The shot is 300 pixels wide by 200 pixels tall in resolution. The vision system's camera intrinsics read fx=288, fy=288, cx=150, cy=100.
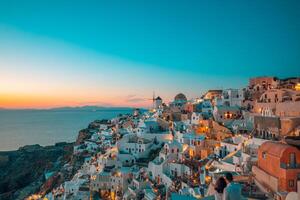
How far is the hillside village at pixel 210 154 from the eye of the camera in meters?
17.9

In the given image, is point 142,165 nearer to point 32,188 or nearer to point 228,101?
point 228,101

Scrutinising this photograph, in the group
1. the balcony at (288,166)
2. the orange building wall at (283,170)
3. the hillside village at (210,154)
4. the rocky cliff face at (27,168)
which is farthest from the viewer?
the rocky cliff face at (27,168)

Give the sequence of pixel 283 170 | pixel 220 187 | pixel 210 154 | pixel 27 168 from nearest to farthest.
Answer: pixel 220 187
pixel 283 170
pixel 210 154
pixel 27 168

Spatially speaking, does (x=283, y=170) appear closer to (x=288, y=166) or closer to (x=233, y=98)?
(x=288, y=166)

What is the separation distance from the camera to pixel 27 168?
72.2 metres

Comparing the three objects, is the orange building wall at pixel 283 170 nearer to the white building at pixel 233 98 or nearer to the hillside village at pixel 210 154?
the hillside village at pixel 210 154

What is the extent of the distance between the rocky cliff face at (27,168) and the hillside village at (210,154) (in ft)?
65.3

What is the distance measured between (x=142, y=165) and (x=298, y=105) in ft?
63.3

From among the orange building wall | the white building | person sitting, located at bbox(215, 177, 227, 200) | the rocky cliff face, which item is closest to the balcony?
the orange building wall

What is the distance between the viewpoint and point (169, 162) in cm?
3186

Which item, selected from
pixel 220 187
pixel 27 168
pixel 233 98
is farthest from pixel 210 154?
pixel 27 168

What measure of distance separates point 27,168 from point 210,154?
56143 millimetres

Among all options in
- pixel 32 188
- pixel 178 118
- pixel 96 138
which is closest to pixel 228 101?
pixel 178 118

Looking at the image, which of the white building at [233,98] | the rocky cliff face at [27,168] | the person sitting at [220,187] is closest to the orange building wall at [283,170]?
the person sitting at [220,187]
